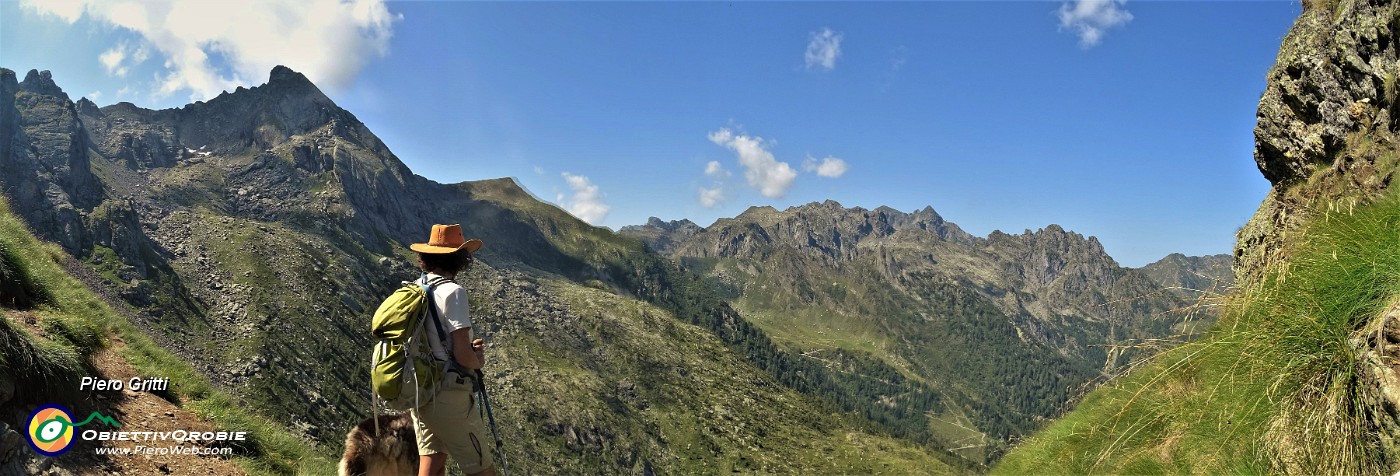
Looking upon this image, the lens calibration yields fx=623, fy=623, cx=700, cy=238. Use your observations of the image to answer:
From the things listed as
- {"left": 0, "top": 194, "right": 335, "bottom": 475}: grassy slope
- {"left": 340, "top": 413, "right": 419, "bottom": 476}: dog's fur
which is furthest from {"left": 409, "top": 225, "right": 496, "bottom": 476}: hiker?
{"left": 0, "top": 194, "right": 335, "bottom": 475}: grassy slope

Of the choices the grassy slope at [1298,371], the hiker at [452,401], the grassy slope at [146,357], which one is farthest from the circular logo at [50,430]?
the grassy slope at [1298,371]

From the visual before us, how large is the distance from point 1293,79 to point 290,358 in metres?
214

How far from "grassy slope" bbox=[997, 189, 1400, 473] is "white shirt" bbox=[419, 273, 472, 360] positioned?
26.8 ft

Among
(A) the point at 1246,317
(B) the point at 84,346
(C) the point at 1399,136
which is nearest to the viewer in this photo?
(A) the point at 1246,317

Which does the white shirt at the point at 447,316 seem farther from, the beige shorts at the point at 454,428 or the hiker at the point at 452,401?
the beige shorts at the point at 454,428

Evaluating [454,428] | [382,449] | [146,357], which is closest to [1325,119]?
[454,428]

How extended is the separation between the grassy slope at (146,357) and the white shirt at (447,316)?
23.7 ft

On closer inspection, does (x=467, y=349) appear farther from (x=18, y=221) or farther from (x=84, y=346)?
(x=18, y=221)

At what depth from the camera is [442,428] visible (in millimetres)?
7359

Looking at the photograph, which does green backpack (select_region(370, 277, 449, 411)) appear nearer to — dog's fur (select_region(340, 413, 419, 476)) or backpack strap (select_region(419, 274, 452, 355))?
backpack strap (select_region(419, 274, 452, 355))

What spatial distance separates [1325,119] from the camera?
503 inches

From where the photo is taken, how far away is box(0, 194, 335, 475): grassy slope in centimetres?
1209

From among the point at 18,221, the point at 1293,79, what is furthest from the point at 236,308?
the point at 1293,79

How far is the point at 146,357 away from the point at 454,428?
1124 centimetres
